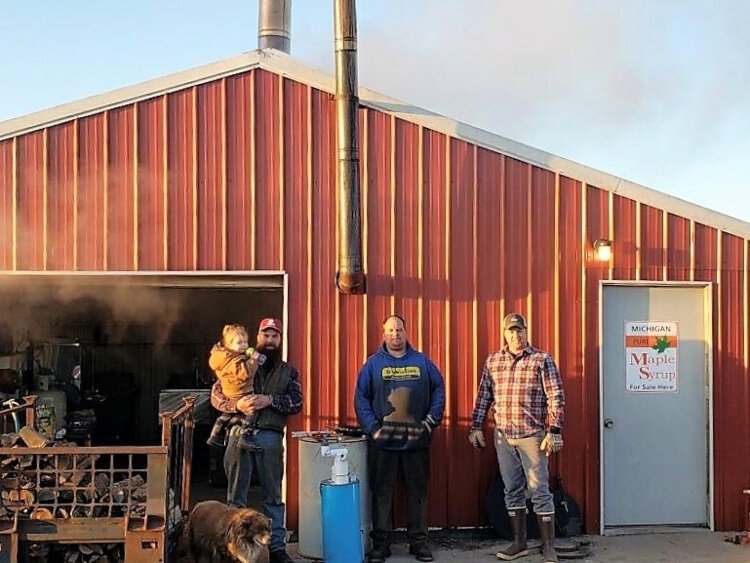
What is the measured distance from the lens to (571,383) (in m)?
7.64

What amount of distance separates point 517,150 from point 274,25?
15.7 feet

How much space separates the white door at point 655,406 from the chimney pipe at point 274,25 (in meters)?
5.60

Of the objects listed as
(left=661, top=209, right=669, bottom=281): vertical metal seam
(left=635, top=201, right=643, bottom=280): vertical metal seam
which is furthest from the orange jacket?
(left=661, top=209, right=669, bottom=281): vertical metal seam

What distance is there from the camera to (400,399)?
22.4 ft

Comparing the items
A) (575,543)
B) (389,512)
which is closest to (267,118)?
(389,512)

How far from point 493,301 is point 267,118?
2.51 meters

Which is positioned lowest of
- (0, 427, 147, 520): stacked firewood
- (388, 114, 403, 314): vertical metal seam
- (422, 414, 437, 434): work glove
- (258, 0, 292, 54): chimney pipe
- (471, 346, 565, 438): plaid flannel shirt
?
(0, 427, 147, 520): stacked firewood

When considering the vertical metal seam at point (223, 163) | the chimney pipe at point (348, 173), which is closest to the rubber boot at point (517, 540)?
the chimney pipe at point (348, 173)

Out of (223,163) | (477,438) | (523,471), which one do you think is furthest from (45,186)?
(523,471)

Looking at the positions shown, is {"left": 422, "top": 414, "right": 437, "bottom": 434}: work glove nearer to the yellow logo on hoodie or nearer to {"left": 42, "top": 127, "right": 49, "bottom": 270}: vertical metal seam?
the yellow logo on hoodie

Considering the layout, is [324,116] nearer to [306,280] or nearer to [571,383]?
[306,280]

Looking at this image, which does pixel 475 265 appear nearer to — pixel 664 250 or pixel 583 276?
pixel 583 276

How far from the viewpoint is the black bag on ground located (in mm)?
7277

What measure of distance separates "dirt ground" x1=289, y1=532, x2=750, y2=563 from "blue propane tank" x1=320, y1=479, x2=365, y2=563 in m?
0.58
